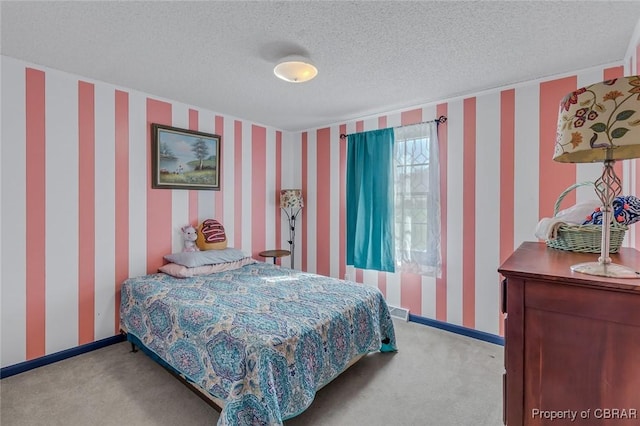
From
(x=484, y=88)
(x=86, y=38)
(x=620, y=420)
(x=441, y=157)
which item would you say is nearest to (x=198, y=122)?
(x=86, y=38)

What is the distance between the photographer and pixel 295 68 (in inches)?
86.1

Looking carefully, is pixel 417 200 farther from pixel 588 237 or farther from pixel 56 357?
pixel 56 357

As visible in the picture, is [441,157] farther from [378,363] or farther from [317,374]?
[317,374]

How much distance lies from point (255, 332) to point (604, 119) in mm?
1800

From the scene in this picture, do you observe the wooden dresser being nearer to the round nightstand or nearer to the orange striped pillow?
the orange striped pillow

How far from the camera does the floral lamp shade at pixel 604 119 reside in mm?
890

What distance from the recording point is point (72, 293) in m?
2.60

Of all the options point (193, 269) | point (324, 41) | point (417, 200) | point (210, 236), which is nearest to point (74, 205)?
point (193, 269)

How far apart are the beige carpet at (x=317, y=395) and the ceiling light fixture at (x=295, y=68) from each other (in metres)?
2.36

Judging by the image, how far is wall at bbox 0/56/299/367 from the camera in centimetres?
232

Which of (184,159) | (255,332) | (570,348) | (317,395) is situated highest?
(184,159)

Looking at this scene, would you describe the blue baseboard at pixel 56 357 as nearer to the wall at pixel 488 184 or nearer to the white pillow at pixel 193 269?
the white pillow at pixel 193 269

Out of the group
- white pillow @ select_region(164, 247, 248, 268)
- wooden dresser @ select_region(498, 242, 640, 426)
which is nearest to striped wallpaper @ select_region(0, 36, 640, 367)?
white pillow @ select_region(164, 247, 248, 268)

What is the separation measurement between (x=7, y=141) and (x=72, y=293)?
1.33 metres
